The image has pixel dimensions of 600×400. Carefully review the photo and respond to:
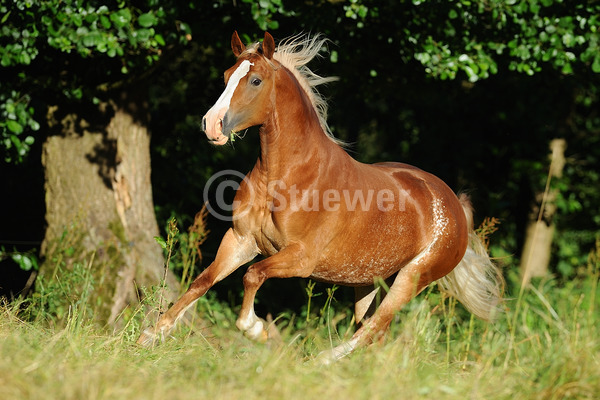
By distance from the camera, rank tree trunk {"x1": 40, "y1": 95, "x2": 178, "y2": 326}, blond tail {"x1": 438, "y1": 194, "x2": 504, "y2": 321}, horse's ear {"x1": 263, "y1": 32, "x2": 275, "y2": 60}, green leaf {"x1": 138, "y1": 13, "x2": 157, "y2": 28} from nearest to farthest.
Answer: horse's ear {"x1": 263, "y1": 32, "x2": 275, "y2": 60} → green leaf {"x1": 138, "y1": 13, "x2": 157, "y2": 28} → blond tail {"x1": 438, "y1": 194, "x2": 504, "y2": 321} → tree trunk {"x1": 40, "y1": 95, "x2": 178, "y2": 326}

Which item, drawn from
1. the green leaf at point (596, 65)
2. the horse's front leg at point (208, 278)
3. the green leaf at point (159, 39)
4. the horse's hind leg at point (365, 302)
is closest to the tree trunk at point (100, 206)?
the green leaf at point (159, 39)

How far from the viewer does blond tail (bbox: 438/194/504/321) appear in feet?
18.8

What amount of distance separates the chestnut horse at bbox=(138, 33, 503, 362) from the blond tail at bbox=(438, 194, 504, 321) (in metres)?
0.58

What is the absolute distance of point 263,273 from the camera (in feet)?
13.9

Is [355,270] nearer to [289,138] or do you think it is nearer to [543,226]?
[289,138]

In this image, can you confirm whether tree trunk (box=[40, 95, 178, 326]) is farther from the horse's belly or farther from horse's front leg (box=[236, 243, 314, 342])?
horse's front leg (box=[236, 243, 314, 342])

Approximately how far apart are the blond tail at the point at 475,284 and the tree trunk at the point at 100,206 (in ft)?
8.91

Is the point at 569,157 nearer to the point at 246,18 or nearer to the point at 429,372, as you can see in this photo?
the point at 246,18

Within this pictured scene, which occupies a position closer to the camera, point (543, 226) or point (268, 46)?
point (268, 46)

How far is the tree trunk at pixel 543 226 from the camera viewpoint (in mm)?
10031

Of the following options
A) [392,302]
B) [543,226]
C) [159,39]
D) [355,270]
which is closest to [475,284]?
[392,302]

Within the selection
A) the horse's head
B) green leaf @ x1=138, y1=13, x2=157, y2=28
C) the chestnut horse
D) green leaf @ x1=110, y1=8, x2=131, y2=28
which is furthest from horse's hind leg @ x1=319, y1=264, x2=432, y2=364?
green leaf @ x1=110, y1=8, x2=131, y2=28

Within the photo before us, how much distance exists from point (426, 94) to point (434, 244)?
3508 millimetres

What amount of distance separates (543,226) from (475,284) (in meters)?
5.41
